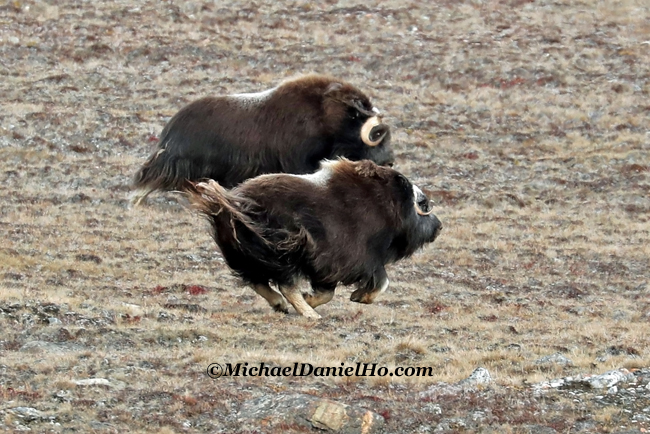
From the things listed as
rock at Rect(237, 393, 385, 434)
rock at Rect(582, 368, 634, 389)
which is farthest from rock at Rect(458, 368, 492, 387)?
rock at Rect(237, 393, 385, 434)

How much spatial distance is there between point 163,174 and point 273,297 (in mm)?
3179

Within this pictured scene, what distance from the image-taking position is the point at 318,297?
28.3ft

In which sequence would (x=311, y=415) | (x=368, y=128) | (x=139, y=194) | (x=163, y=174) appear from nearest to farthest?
(x=311, y=415) < (x=368, y=128) < (x=163, y=174) < (x=139, y=194)

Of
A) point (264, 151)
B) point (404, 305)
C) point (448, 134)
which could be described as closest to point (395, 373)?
point (404, 305)

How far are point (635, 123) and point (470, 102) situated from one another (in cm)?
343

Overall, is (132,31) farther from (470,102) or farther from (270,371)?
(270,371)

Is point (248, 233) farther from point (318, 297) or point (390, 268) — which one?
point (390, 268)

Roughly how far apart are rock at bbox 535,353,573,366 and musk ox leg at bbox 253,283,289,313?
232cm

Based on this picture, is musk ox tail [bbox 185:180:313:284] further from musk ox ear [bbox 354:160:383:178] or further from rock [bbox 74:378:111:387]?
rock [bbox 74:378:111:387]

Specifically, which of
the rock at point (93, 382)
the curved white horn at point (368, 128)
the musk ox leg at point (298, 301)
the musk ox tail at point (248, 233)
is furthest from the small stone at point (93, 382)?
the curved white horn at point (368, 128)

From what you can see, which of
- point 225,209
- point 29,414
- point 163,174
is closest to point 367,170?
point 225,209

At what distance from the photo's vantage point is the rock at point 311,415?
18.5ft

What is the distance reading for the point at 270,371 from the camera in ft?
21.4

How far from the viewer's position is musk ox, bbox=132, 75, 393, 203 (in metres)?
10.9
